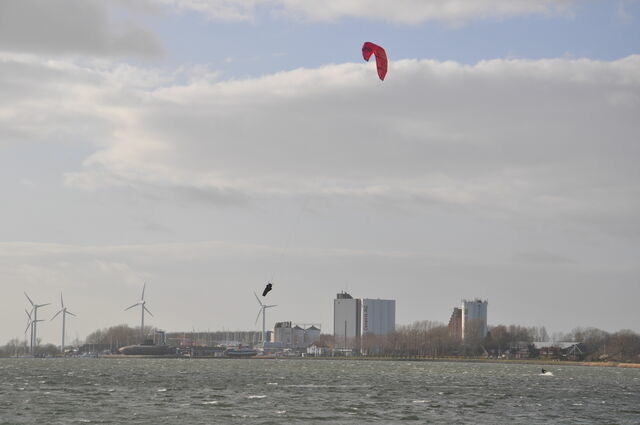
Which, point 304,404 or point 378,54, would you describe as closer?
point 378,54

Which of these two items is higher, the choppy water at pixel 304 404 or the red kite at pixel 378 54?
the red kite at pixel 378 54

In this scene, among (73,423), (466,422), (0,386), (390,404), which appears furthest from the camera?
(0,386)

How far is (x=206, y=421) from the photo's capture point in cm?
6506

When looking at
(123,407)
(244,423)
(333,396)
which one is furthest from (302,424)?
(333,396)

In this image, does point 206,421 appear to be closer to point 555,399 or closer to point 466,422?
point 466,422

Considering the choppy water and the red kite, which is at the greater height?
the red kite

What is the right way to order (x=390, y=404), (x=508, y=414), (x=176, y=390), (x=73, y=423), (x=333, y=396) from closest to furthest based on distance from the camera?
(x=73, y=423) < (x=508, y=414) < (x=390, y=404) < (x=333, y=396) < (x=176, y=390)

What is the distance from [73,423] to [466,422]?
974 inches

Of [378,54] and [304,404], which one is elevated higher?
[378,54]

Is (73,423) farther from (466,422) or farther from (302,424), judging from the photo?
(466,422)

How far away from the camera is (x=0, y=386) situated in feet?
358

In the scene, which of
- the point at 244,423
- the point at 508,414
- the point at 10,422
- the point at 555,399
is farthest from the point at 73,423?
the point at 555,399

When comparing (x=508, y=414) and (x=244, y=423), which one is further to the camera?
(x=508, y=414)

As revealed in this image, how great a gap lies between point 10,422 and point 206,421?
12.0m
